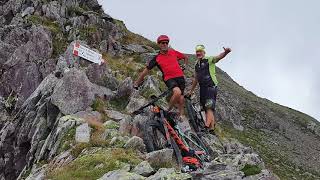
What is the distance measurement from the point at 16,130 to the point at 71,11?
1977cm

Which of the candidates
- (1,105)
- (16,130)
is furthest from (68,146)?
(1,105)

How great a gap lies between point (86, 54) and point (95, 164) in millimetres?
15482

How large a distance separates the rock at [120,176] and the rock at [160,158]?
1.54 m

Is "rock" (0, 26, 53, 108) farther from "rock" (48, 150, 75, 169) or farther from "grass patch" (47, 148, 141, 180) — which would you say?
"grass patch" (47, 148, 141, 180)

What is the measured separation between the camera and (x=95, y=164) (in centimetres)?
1609

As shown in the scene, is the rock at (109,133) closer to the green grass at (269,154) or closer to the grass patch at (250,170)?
the grass patch at (250,170)

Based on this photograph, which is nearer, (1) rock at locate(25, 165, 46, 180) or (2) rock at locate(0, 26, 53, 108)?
(1) rock at locate(25, 165, 46, 180)

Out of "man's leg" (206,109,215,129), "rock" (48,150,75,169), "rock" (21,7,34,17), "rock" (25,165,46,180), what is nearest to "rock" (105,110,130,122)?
"man's leg" (206,109,215,129)

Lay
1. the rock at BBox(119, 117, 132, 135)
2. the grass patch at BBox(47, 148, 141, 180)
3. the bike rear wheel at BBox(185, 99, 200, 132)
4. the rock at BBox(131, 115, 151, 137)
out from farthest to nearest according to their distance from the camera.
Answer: the bike rear wheel at BBox(185, 99, 200, 132)
the rock at BBox(131, 115, 151, 137)
the rock at BBox(119, 117, 132, 135)
the grass patch at BBox(47, 148, 141, 180)

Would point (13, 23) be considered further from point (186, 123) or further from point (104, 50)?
point (186, 123)

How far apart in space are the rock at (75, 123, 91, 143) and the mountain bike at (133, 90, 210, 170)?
2182 millimetres

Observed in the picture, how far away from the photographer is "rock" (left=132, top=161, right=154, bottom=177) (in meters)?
14.9

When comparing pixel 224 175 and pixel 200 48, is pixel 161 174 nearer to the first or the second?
pixel 224 175

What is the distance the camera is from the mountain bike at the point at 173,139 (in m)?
17.7
